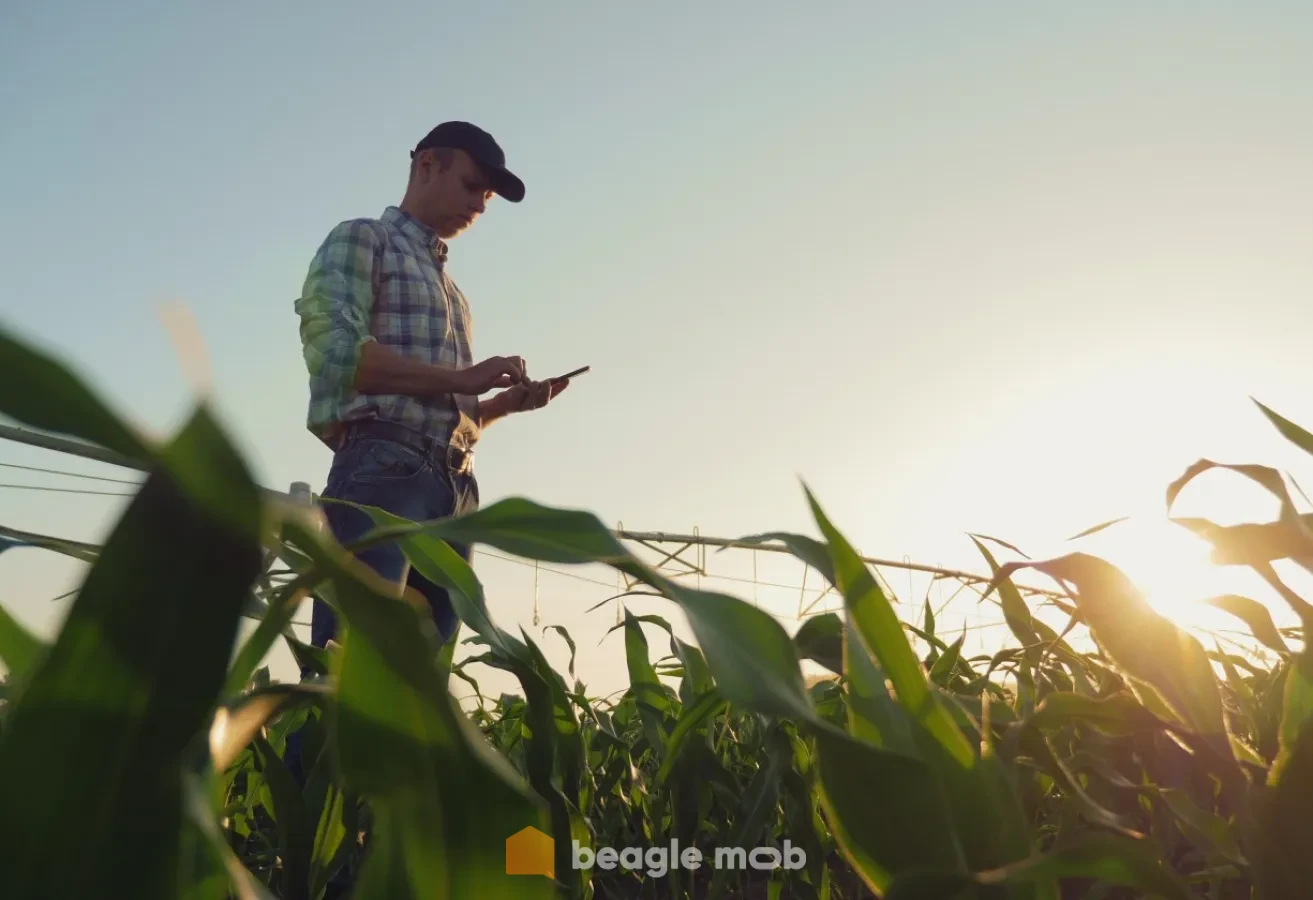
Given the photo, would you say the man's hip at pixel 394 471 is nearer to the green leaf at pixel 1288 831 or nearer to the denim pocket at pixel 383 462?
the denim pocket at pixel 383 462

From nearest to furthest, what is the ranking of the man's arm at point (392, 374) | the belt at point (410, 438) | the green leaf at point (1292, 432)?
1. the green leaf at point (1292, 432)
2. the man's arm at point (392, 374)
3. the belt at point (410, 438)

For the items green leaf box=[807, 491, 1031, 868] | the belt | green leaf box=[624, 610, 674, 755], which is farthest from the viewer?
the belt

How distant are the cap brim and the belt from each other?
0.85m

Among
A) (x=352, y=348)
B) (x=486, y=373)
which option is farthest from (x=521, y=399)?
(x=352, y=348)

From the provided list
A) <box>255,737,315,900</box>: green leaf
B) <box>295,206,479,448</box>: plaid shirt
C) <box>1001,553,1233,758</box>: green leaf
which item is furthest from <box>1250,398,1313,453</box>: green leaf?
<box>295,206,479,448</box>: plaid shirt

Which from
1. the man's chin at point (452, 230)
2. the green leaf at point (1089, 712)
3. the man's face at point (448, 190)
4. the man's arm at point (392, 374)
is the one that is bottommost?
the green leaf at point (1089, 712)

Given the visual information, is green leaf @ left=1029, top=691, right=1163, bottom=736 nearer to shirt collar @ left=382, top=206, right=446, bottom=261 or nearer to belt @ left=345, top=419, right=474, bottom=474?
belt @ left=345, top=419, right=474, bottom=474

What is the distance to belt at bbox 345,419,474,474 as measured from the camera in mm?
2154

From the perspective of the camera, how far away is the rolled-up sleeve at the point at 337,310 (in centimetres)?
207

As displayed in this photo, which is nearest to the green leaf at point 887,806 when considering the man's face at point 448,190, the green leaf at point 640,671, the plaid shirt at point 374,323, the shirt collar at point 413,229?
the green leaf at point 640,671

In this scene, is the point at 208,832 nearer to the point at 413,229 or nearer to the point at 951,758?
the point at 951,758

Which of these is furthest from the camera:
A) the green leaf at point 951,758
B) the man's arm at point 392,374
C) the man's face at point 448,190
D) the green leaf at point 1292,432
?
the man's face at point 448,190

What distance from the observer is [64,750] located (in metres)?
0.19

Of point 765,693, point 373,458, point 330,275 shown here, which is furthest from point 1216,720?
point 330,275
